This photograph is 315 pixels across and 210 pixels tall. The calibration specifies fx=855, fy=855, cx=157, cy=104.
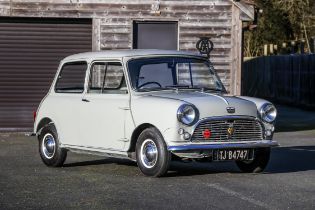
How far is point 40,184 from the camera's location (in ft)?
32.6

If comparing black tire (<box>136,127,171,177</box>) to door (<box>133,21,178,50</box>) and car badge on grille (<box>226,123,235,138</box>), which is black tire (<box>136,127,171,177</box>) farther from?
door (<box>133,21,178,50</box>)

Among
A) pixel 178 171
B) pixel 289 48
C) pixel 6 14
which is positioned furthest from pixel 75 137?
pixel 289 48

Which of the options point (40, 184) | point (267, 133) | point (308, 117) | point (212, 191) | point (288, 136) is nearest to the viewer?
point (212, 191)

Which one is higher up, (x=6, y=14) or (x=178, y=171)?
(x=6, y=14)

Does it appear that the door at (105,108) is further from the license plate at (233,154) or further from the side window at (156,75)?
the license plate at (233,154)

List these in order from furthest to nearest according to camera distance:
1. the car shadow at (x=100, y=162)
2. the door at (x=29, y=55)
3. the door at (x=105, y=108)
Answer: the door at (x=29, y=55), the car shadow at (x=100, y=162), the door at (x=105, y=108)

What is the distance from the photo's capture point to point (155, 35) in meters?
19.2

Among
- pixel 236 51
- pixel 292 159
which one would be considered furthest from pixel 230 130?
pixel 236 51

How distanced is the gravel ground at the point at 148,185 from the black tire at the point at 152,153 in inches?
5.1

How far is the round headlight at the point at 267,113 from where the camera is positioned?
422 inches

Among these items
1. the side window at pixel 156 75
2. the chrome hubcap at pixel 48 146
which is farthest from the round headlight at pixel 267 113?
the chrome hubcap at pixel 48 146

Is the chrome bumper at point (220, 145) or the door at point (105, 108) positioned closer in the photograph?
the chrome bumper at point (220, 145)

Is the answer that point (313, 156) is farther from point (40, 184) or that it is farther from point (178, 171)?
point (40, 184)

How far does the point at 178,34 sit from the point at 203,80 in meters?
7.79
